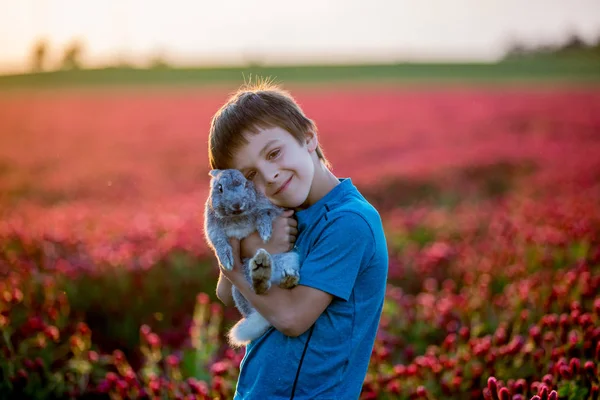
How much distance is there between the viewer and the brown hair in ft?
8.17

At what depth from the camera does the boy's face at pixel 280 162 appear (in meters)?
2.47

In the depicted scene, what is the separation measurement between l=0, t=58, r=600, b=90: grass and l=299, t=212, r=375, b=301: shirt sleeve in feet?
128

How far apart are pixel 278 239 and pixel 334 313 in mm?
406

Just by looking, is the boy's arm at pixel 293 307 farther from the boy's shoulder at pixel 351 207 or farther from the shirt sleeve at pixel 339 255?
the boy's shoulder at pixel 351 207

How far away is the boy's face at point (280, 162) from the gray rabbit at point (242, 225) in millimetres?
99

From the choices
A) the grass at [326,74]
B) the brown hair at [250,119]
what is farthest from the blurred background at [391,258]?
the grass at [326,74]

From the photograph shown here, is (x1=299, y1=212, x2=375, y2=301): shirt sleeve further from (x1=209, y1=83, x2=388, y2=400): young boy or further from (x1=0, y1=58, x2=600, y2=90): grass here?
(x1=0, y1=58, x2=600, y2=90): grass

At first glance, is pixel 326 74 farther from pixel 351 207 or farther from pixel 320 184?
pixel 351 207

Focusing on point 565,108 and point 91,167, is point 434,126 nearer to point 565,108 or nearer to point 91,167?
point 565,108

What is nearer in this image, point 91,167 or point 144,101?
point 91,167

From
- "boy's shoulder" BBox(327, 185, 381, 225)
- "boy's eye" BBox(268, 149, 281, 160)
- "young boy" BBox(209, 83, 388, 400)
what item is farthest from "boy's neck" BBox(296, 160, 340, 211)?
"boy's eye" BBox(268, 149, 281, 160)

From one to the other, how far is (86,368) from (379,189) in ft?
25.6

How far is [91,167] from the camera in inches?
574

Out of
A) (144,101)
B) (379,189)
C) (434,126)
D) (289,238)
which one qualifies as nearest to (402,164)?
(379,189)
